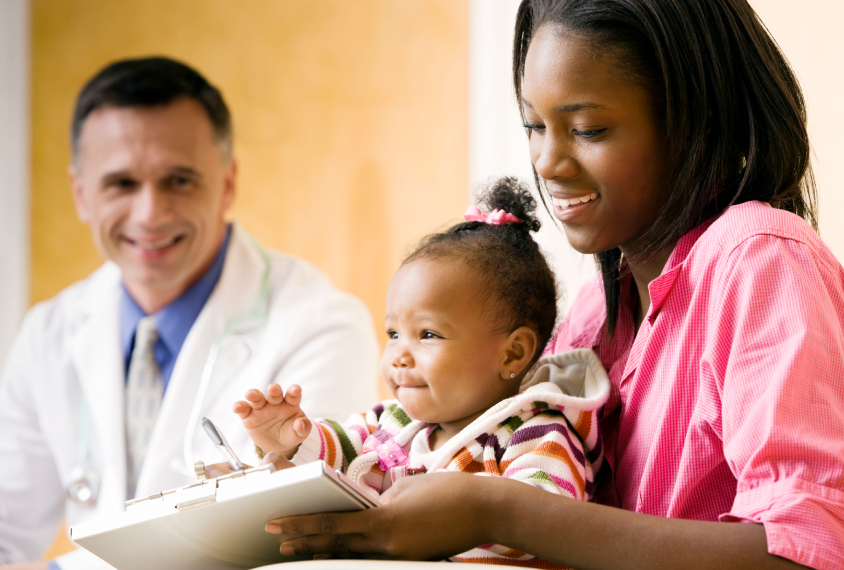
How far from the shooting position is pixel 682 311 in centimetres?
87

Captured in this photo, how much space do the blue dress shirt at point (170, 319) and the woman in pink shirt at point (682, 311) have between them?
1.19m

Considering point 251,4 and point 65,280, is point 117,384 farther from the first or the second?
point 251,4

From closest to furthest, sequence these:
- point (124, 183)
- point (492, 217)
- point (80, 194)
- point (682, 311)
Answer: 1. point (682, 311)
2. point (492, 217)
3. point (124, 183)
4. point (80, 194)

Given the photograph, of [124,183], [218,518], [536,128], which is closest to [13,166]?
[124,183]

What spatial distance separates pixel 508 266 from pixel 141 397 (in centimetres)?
117

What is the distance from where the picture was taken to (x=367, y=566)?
69 centimetres

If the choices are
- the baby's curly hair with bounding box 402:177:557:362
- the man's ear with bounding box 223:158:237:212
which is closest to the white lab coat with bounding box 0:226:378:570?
the man's ear with bounding box 223:158:237:212

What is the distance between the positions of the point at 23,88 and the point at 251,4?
0.88 meters

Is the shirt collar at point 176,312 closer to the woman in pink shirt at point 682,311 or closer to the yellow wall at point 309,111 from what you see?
the yellow wall at point 309,111

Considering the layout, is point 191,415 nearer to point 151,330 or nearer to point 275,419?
point 151,330

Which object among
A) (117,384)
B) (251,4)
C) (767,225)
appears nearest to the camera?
(767,225)

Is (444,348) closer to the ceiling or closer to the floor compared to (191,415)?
closer to the ceiling

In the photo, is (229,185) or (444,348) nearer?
(444,348)

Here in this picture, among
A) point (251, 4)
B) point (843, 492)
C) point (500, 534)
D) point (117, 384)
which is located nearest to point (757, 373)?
point (843, 492)
